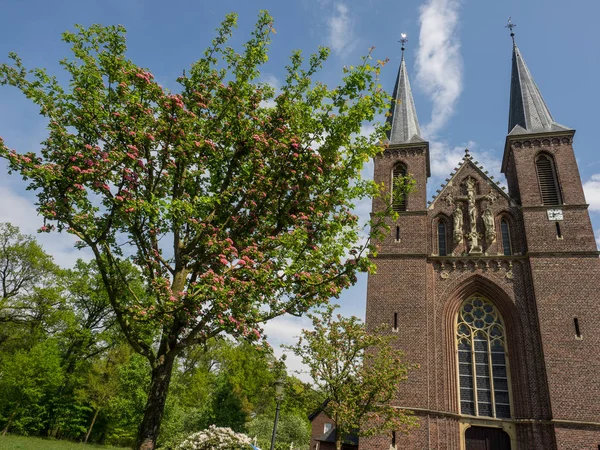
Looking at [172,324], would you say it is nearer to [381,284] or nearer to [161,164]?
[161,164]

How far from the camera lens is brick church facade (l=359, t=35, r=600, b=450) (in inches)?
652

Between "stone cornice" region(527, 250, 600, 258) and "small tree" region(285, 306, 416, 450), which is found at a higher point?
"stone cornice" region(527, 250, 600, 258)

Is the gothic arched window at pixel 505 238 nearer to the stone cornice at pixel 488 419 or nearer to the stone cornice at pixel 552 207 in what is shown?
the stone cornice at pixel 552 207

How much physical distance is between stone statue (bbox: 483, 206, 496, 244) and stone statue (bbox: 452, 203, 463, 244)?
114cm

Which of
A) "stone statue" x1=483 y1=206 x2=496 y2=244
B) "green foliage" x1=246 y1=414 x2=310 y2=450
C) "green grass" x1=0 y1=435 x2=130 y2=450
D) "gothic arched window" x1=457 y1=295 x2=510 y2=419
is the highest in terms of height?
"stone statue" x1=483 y1=206 x2=496 y2=244

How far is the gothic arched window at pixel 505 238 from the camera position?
66.4 ft

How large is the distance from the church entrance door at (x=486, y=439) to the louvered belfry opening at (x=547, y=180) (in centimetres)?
1124

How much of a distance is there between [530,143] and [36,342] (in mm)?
32059

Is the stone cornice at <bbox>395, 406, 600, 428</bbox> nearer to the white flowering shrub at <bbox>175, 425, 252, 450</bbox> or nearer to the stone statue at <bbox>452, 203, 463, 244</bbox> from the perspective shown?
the stone statue at <bbox>452, 203, 463, 244</bbox>

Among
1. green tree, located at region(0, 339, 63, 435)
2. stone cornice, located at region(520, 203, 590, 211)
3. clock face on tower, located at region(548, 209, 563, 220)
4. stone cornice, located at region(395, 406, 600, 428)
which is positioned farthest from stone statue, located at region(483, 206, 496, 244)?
green tree, located at region(0, 339, 63, 435)

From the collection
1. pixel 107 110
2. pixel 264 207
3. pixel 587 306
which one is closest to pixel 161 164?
pixel 107 110

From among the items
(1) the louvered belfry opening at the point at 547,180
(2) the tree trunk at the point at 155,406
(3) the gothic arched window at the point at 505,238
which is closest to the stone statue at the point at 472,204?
(3) the gothic arched window at the point at 505,238

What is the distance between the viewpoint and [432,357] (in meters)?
18.2

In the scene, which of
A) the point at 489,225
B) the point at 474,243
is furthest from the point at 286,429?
the point at 489,225
